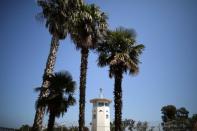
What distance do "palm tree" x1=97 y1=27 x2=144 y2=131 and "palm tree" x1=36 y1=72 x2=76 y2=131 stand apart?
3431 mm

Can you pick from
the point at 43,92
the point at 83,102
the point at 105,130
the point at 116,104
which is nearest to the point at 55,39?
the point at 43,92

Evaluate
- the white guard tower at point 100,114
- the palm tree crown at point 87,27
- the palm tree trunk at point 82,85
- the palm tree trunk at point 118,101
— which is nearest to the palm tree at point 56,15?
the palm tree crown at point 87,27

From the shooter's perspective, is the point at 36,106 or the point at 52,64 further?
the point at 52,64

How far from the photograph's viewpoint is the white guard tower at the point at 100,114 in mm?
43938

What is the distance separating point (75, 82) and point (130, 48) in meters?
5.89

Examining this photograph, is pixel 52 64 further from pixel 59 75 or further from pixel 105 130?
pixel 105 130

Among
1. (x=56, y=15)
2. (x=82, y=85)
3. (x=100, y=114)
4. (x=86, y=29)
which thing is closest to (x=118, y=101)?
(x=82, y=85)

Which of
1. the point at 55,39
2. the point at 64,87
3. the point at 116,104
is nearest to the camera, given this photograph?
the point at 116,104

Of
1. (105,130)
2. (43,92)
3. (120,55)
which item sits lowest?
(105,130)

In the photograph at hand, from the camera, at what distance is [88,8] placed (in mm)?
25078

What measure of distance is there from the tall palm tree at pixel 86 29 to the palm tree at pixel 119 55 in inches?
39.9

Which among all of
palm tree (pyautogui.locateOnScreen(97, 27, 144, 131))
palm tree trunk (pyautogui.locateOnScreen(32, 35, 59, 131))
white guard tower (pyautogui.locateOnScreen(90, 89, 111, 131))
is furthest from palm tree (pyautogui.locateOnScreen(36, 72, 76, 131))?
white guard tower (pyautogui.locateOnScreen(90, 89, 111, 131))

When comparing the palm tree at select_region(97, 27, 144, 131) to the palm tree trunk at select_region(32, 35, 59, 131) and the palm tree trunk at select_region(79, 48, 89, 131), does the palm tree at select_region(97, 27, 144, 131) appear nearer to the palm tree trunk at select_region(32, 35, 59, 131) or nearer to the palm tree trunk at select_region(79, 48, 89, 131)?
the palm tree trunk at select_region(79, 48, 89, 131)

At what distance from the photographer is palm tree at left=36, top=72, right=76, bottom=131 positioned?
2159cm
